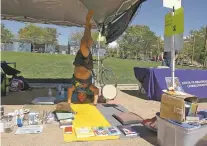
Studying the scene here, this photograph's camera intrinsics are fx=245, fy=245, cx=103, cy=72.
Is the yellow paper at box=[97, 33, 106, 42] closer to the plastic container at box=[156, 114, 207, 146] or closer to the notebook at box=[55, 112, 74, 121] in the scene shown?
the notebook at box=[55, 112, 74, 121]

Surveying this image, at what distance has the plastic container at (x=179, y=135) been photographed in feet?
10.4

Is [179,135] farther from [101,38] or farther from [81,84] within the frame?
[101,38]

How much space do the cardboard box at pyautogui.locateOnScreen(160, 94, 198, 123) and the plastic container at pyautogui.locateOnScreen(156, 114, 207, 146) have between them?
101 mm

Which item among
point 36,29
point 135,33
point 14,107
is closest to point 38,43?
point 36,29

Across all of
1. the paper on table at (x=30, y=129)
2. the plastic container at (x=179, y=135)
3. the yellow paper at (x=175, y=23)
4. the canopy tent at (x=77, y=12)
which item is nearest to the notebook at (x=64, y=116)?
the paper on table at (x=30, y=129)

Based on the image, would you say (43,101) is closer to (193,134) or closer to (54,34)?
(193,134)

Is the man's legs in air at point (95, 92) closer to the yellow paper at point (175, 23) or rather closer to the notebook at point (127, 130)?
the notebook at point (127, 130)

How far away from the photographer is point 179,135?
324 centimetres

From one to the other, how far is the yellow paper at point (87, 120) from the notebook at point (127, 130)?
0.25 meters

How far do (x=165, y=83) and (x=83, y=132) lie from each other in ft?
12.4

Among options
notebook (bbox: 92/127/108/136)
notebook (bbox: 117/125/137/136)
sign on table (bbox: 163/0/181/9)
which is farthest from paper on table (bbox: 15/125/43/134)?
sign on table (bbox: 163/0/181/9)

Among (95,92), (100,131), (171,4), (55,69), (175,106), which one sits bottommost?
(100,131)

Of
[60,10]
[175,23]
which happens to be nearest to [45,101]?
[60,10]

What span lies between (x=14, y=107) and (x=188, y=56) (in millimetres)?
45474
